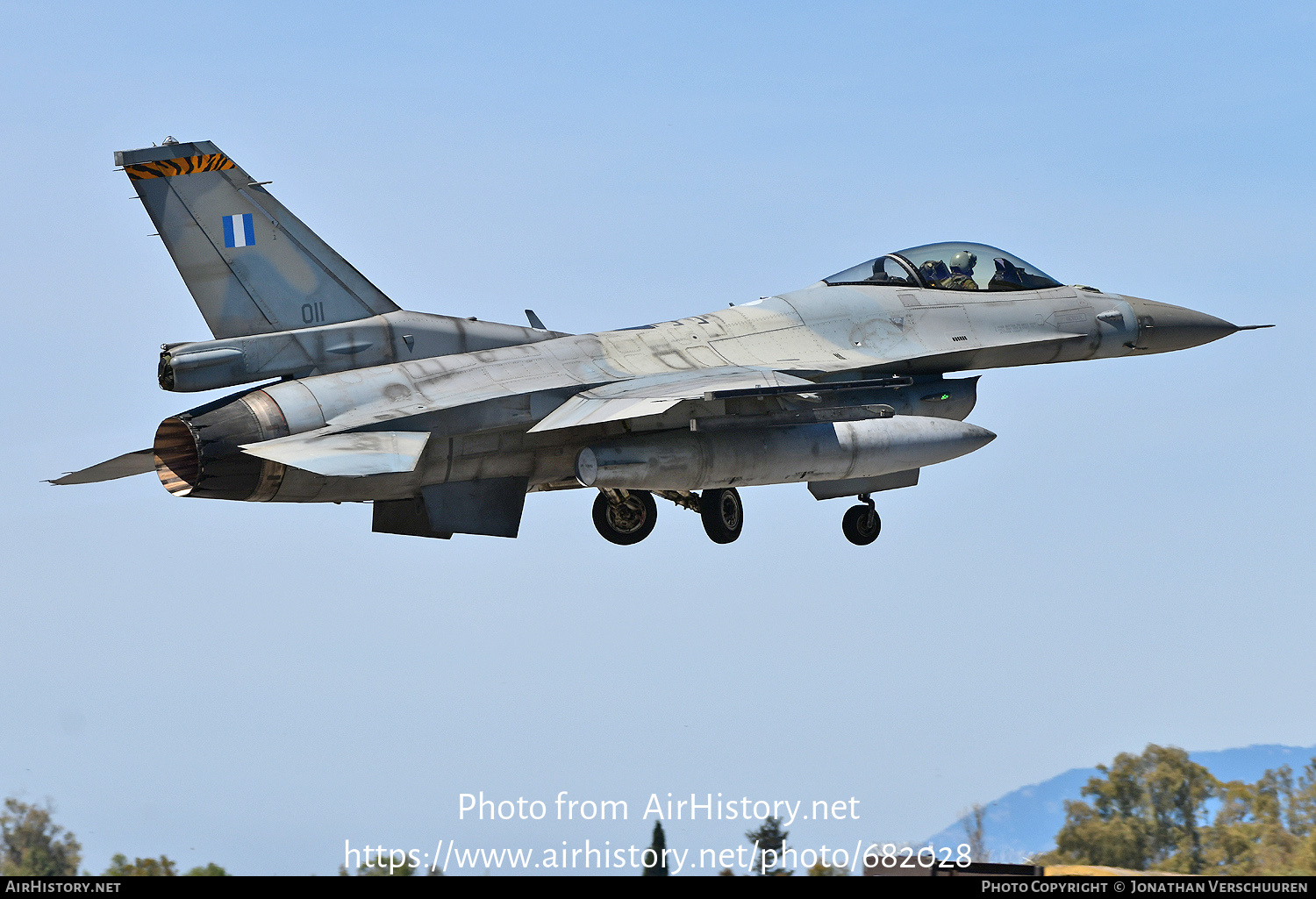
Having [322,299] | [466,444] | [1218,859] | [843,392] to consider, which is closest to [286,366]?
[322,299]

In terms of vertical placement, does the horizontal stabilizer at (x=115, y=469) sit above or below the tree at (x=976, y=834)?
above

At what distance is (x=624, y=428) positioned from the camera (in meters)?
15.3

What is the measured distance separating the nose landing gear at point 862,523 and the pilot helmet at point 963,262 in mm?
2993

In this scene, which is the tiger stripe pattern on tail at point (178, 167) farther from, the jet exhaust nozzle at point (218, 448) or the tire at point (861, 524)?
the tire at point (861, 524)

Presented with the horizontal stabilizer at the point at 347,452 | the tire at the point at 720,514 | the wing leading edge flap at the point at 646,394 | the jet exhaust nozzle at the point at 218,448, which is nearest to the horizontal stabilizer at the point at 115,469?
the jet exhaust nozzle at the point at 218,448

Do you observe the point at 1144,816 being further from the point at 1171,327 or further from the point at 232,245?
the point at 232,245

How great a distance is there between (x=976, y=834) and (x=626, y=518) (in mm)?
5347

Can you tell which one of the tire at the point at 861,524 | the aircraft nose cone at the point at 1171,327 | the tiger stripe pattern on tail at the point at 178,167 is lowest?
the tire at the point at 861,524

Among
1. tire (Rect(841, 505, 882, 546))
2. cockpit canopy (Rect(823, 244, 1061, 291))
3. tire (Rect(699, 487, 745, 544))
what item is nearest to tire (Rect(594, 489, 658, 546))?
Result: tire (Rect(699, 487, 745, 544))

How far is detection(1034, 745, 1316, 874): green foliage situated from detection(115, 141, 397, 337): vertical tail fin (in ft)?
30.8

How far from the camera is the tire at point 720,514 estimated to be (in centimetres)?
1717

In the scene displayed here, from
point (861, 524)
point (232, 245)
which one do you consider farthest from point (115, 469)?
point (861, 524)

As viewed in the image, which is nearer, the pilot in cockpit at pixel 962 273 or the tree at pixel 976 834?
the tree at pixel 976 834
